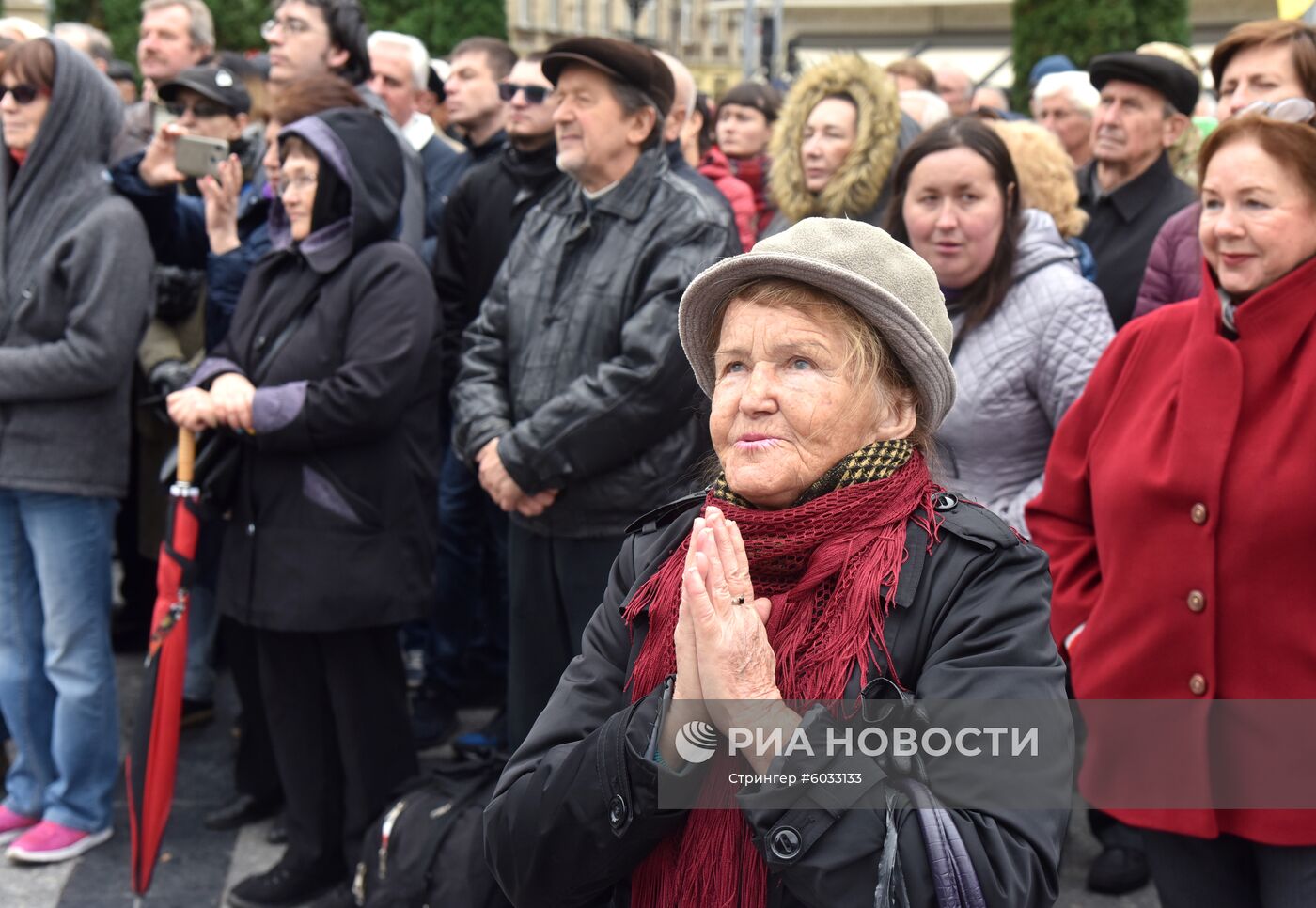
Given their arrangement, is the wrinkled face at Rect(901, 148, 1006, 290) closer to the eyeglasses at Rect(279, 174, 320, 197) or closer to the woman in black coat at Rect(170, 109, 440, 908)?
the woman in black coat at Rect(170, 109, 440, 908)

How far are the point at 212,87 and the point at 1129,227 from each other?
342 cm

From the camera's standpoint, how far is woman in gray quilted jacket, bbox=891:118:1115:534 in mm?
3693

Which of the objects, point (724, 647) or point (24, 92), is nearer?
point (724, 647)

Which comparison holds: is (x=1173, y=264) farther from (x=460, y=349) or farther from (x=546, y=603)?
(x=460, y=349)

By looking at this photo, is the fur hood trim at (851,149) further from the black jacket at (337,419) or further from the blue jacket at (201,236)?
the blue jacket at (201,236)

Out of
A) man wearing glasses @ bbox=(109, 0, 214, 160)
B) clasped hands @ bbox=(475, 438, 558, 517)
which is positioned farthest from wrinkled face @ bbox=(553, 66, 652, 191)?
man wearing glasses @ bbox=(109, 0, 214, 160)

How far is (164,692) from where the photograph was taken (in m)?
4.17

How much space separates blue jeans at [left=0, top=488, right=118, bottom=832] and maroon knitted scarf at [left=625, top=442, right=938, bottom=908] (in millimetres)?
3013

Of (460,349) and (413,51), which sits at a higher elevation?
(413,51)

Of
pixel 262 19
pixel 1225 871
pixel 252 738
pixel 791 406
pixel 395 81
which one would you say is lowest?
pixel 252 738

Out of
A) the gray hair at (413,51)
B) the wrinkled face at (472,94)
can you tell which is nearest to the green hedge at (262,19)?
the gray hair at (413,51)

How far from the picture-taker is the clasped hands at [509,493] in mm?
3969

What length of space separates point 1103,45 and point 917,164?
1165 cm

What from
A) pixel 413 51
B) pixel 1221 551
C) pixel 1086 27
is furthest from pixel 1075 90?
pixel 1086 27
